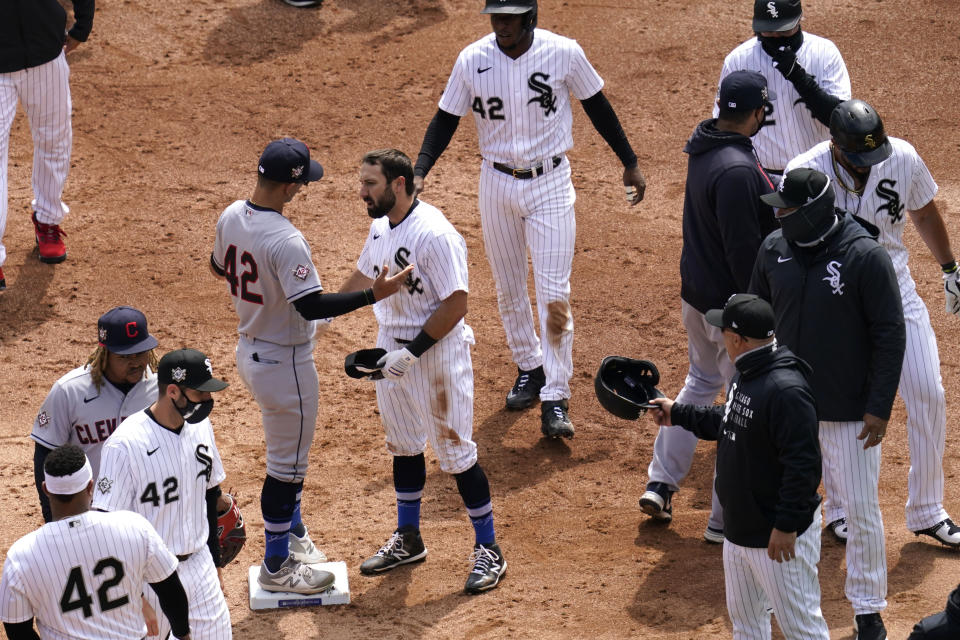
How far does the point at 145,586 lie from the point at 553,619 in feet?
6.21

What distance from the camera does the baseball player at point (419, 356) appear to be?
579 cm

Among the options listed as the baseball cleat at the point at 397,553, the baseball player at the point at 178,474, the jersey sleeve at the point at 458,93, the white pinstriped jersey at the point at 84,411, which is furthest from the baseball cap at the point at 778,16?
the white pinstriped jersey at the point at 84,411

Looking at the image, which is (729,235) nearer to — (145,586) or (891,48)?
(145,586)

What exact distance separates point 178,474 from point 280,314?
1.17 meters

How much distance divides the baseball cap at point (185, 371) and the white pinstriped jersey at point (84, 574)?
1.92 ft

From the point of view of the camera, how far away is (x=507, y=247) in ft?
24.8

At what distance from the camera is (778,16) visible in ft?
22.3

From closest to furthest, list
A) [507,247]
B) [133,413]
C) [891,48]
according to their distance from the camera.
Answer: [133,413] → [507,247] → [891,48]

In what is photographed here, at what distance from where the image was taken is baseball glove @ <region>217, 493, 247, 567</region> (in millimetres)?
5402

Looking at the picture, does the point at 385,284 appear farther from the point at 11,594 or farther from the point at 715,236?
the point at 11,594

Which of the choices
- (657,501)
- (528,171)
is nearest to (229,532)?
(657,501)

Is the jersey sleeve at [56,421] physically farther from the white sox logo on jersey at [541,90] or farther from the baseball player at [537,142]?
the white sox logo on jersey at [541,90]

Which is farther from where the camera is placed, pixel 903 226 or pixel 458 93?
pixel 458 93

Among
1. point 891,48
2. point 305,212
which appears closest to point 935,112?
point 891,48
